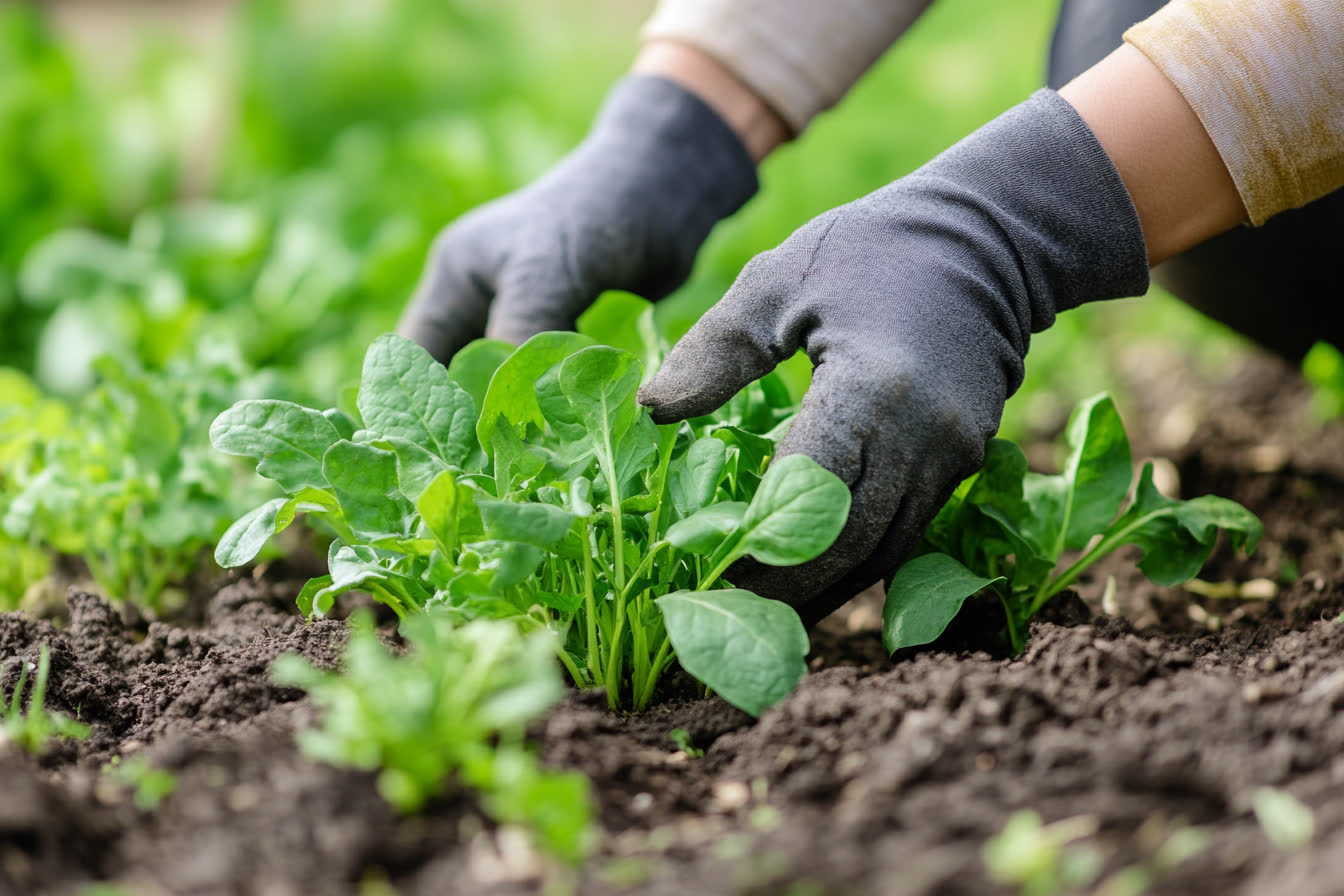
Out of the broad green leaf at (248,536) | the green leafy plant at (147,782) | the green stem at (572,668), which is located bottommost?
the green stem at (572,668)

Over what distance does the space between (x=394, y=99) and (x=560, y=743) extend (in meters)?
2.99

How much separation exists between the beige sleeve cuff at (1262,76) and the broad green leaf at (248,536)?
3.49 feet

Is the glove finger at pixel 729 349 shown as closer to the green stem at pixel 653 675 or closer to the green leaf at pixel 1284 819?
the green stem at pixel 653 675

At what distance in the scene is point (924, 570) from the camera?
3.88 ft

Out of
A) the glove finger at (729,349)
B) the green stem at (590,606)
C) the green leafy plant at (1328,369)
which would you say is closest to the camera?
the green stem at (590,606)

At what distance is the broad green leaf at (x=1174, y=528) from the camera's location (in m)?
1.29

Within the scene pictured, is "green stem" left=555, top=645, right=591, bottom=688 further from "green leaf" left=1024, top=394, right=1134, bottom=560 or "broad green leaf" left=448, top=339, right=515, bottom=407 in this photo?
"green leaf" left=1024, top=394, right=1134, bottom=560

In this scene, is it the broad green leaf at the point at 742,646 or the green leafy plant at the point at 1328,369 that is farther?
the green leafy plant at the point at 1328,369

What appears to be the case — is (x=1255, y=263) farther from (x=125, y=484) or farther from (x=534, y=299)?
(x=125, y=484)

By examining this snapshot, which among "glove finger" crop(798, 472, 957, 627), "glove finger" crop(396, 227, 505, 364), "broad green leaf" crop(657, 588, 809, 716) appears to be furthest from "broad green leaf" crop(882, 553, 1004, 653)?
"glove finger" crop(396, 227, 505, 364)

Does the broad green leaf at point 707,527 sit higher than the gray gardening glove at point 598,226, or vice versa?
the gray gardening glove at point 598,226

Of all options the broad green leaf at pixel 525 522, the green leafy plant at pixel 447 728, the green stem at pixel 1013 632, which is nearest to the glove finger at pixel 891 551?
the green stem at pixel 1013 632

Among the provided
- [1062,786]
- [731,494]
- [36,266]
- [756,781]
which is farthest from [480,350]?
[36,266]

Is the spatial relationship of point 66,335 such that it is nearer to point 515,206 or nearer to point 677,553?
point 515,206
